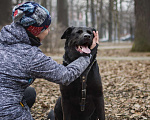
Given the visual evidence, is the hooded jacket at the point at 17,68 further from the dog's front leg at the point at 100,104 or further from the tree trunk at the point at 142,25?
the tree trunk at the point at 142,25

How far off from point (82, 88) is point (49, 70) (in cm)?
77

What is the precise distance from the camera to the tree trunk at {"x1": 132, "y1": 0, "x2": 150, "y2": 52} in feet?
35.0

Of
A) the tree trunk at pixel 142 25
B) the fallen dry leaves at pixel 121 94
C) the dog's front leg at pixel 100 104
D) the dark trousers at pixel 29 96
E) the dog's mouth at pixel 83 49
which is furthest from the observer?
the tree trunk at pixel 142 25

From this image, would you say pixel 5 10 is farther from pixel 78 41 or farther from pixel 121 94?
pixel 78 41

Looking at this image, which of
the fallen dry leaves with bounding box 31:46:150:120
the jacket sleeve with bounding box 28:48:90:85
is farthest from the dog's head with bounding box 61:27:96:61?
the fallen dry leaves with bounding box 31:46:150:120

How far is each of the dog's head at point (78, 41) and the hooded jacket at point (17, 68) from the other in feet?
2.15

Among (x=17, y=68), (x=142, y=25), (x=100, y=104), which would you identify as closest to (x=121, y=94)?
(x=100, y=104)

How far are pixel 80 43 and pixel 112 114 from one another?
67.3 inches

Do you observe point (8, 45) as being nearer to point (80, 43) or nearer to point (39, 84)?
point (80, 43)

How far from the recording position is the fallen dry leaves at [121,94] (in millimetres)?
3674

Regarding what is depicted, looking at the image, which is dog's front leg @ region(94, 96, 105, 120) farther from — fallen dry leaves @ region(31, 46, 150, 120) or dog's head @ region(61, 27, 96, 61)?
fallen dry leaves @ region(31, 46, 150, 120)

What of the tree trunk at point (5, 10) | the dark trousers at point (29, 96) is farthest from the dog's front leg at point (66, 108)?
the tree trunk at point (5, 10)

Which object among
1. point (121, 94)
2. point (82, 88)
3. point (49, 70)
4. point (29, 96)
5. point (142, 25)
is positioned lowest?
point (121, 94)

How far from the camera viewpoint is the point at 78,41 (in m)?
2.62
